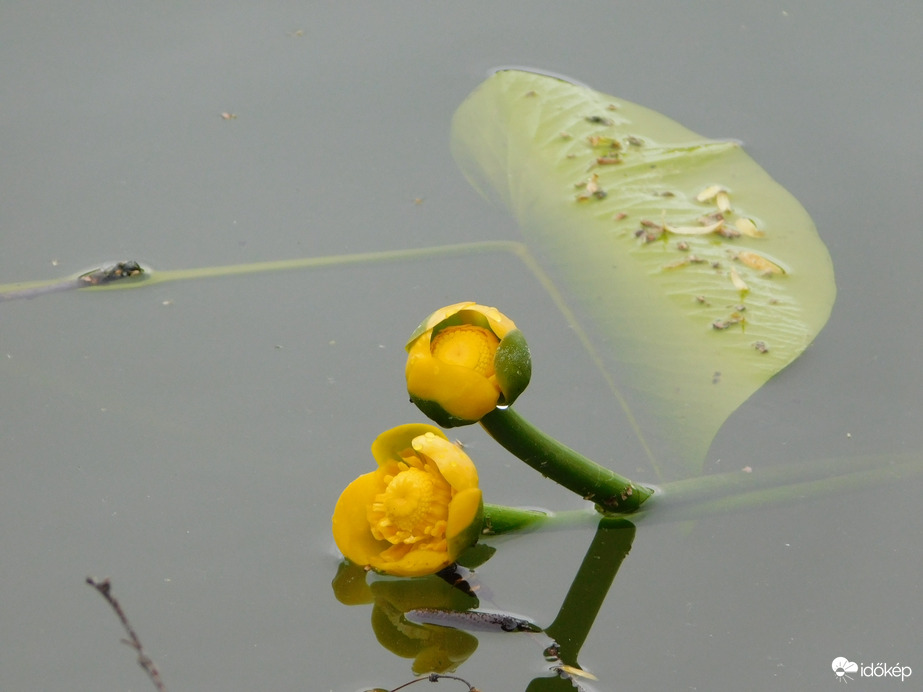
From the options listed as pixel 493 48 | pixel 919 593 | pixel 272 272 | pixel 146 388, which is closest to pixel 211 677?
pixel 146 388

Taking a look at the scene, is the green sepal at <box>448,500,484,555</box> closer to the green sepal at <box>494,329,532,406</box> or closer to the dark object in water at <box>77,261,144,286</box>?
the green sepal at <box>494,329,532,406</box>

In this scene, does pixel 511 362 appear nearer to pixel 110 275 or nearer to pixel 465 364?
pixel 465 364

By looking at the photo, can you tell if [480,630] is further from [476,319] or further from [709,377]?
[709,377]

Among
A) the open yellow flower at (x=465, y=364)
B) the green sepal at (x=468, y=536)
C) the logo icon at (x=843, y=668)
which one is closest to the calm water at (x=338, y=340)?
the logo icon at (x=843, y=668)

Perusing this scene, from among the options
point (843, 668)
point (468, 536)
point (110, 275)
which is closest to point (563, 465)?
point (468, 536)

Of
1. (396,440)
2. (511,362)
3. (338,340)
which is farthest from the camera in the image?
(338,340)

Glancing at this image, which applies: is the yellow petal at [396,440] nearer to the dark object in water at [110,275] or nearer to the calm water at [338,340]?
the calm water at [338,340]
